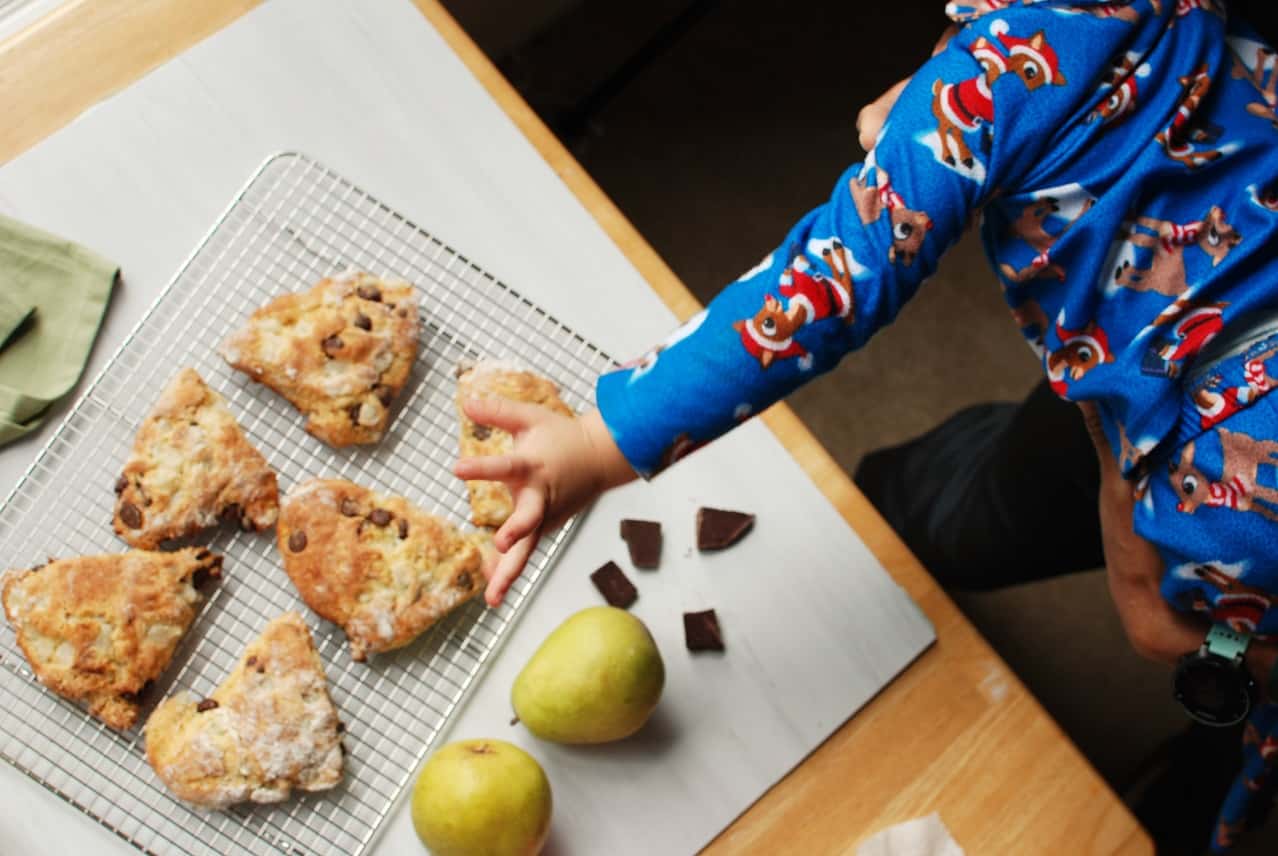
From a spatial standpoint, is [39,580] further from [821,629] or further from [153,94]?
[821,629]

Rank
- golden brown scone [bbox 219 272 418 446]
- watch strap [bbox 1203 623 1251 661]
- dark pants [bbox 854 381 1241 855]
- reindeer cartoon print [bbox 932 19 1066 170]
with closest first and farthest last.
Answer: reindeer cartoon print [bbox 932 19 1066 170] → watch strap [bbox 1203 623 1251 661] → golden brown scone [bbox 219 272 418 446] → dark pants [bbox 854 381 1241 855]

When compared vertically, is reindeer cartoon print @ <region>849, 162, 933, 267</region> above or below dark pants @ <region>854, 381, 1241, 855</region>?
above

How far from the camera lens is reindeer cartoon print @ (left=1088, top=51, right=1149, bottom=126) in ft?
2.47

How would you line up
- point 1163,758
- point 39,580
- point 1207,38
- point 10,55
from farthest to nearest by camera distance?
point 1163,758, point 10,55, point 39,580, point 1207,38

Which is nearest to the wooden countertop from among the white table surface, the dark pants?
the white table surface

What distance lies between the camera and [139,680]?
936mm

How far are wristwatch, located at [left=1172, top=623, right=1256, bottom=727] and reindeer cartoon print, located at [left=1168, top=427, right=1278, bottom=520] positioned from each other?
0.51 feet

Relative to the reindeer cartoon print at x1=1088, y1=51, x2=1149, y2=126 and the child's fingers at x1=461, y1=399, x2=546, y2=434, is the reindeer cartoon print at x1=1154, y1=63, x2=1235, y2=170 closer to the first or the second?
the reindeer cartoon print at x1=1088, y1=51, x2=1149, y2=126

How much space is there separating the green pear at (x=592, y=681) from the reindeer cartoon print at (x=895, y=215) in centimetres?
40

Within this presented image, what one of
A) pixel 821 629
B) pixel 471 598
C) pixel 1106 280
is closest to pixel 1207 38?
pixel 1106 280

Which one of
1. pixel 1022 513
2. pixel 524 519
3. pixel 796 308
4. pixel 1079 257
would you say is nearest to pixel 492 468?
pixel 524 519

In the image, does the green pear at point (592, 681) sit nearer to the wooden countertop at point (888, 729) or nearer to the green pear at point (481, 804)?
the green pear at point (481, 804)

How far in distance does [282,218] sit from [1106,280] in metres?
0.74

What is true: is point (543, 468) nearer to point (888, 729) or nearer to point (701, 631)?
point (701, 631)
